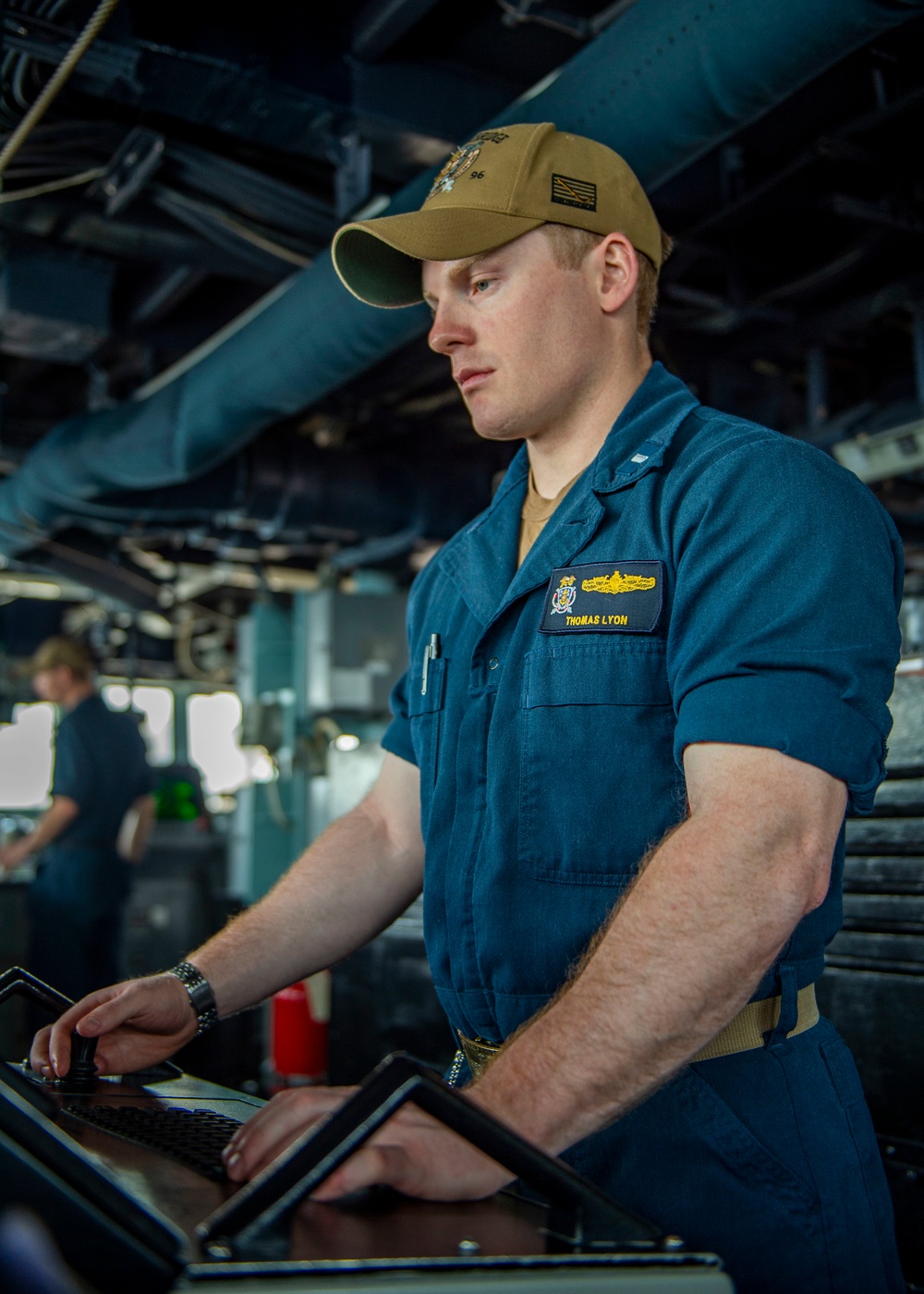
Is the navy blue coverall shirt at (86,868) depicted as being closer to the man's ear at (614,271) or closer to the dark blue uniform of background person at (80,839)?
the dark blue uniform of background person at (80,839)

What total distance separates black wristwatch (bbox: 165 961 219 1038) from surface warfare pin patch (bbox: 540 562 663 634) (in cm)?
50

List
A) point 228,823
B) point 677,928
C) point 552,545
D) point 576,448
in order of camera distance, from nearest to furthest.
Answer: point 677,928, point 552,545, point 576,448, point 228,823

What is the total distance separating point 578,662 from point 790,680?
25 cm

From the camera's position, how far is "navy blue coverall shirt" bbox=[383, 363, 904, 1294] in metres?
0.88

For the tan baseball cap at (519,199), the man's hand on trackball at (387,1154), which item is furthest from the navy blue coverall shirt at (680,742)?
the tan baseball cap at (519,199)

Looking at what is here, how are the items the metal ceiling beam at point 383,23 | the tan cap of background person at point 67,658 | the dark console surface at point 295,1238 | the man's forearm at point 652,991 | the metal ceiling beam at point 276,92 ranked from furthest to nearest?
the tan cap of background person at point 67,658 < the metal ceiling beam at point 383,23 < the metal ceiling beam at point 276,92 < the man's forearm at point 652,991 < the dark console surface at point 295,1238

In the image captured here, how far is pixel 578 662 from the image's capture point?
1056 millimetres

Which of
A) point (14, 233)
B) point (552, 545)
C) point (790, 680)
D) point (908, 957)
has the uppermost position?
point (14, 233)

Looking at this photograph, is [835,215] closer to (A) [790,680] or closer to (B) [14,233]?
(B) [14,233]

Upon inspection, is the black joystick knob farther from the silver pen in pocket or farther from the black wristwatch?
the silver pen in pocket

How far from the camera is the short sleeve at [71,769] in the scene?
4473 millimetres

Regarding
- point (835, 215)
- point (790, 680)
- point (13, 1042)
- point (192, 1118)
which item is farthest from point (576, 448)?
point (13, 1042)

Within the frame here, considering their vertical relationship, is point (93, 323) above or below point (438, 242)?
above

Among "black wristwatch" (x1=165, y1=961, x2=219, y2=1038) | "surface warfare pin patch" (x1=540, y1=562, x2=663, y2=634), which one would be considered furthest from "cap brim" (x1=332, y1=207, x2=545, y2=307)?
"black wristwatch" (x1=165, y1=961, x2=219, y2=1038)
